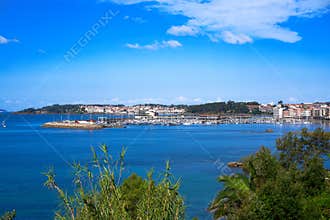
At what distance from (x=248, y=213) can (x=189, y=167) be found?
53.1ft

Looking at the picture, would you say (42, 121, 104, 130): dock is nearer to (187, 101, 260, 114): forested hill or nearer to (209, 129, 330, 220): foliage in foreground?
(187, 101, 260, 114): forested hill

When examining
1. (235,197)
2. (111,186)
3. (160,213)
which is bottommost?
(235,197)

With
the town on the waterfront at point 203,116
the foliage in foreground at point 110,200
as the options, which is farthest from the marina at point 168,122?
the foliage in foreground at point 110,200

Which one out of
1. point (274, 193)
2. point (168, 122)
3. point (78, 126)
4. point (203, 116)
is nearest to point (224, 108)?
point (203, 116)

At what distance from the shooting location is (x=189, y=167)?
72.6 feet

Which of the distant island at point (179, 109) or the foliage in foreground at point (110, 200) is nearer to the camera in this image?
the foliage in foreground at point (110, 200)

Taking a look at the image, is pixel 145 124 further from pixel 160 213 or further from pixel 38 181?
pixel 160 213

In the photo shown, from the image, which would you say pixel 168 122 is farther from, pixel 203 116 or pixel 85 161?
pixel 85 161

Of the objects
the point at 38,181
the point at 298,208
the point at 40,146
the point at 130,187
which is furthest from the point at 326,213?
the point at 40,146

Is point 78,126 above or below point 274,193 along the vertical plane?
below

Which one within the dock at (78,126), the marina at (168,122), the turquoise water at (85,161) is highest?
the marina at (168,122)

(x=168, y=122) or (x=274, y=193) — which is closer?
(x=274, y=193)

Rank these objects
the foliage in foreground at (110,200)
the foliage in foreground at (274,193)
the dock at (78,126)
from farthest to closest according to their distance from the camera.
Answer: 1. the dock at (78,126)
2. the foliage in foreground at (274,193)
3. the foliage in foreground at (110,200)

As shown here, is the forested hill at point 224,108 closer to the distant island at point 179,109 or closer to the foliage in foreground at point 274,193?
the distant island at point 179,109
